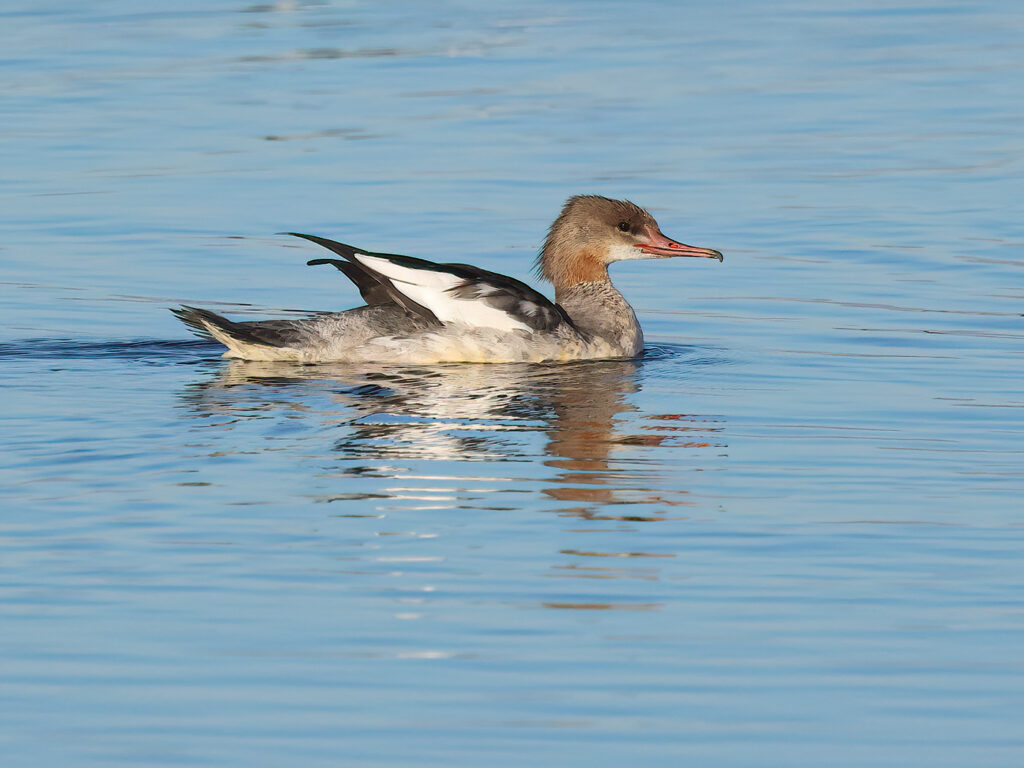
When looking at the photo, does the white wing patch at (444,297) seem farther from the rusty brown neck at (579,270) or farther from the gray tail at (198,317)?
the rusty brown neck at (579,270)

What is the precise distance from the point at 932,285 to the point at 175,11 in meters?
16.9

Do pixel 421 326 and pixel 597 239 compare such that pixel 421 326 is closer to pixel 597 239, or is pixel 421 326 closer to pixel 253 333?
pixel 253 333

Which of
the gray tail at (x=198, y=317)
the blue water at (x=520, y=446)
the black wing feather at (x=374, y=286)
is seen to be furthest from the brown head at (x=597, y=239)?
the gray tail at (x=198, y=317)

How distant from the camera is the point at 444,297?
11.4 m

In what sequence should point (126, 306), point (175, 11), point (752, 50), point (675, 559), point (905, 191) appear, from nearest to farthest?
point (675, 559) → point (126, 306) → point (905, 191) → point (752, 50) → point (175, 11)

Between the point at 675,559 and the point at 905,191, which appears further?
the point at 905,191

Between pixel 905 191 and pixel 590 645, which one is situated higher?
pixel 905 191

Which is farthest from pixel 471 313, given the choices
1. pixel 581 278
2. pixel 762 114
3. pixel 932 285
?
pixel 762 114

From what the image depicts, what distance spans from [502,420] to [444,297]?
178cm

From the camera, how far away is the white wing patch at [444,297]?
37.2 ft

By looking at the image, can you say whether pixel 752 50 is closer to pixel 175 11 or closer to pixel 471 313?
pixel 175 11

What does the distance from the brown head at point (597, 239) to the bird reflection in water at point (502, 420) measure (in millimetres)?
1097

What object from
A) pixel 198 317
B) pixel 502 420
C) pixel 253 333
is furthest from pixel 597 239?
pixel 502 420

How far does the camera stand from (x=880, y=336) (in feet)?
40.5
